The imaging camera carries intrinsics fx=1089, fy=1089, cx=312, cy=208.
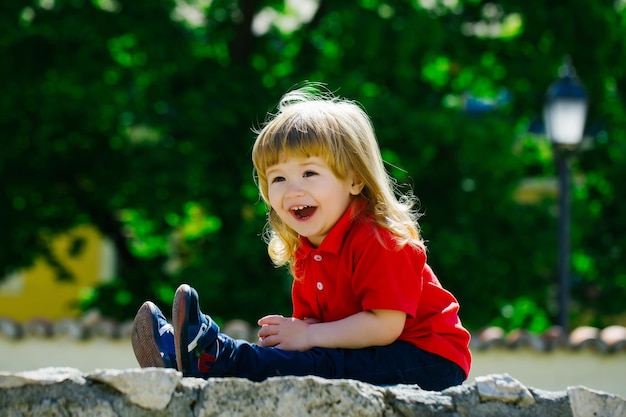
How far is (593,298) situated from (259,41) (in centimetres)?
587

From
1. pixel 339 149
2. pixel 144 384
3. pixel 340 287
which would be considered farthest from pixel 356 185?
pixel 144 384

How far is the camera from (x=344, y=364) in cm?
278

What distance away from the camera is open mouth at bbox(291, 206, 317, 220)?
116 inches

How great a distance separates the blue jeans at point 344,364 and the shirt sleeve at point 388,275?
0.40 ft

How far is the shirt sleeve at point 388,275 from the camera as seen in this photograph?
2783 millimetres

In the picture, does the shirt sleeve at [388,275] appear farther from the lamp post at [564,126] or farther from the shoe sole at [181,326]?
the lamp post at [564,126]

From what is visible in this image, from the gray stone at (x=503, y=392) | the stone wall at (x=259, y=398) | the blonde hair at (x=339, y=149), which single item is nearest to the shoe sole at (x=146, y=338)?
the stone wall at (x=259, y=398)

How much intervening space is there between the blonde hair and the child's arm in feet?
0.73

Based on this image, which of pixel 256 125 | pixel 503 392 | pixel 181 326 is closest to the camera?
pixel 503 392

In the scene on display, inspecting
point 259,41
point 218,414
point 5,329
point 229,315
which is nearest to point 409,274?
point 218,414

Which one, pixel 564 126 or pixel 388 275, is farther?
pixel 564 126

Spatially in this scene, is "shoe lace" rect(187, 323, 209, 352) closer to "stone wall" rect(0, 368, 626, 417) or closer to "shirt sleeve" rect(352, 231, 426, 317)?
"stone wall" rect(0, 368, 626, 417)

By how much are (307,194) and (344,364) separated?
1.52ft

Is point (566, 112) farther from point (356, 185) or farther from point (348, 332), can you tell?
point (348, 332)
